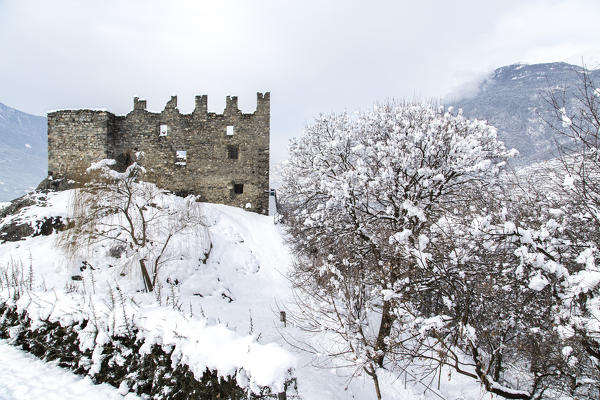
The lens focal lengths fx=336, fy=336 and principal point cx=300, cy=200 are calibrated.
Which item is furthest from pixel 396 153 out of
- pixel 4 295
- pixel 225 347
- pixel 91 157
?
pixel 91 157

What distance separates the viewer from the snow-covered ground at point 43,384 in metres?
6.20

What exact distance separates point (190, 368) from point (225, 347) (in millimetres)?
749

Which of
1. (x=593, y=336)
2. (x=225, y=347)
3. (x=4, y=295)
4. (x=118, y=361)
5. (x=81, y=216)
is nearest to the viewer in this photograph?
(x=593, y=336)

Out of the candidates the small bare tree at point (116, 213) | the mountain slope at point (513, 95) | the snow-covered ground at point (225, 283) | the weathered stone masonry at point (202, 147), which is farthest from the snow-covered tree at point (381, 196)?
the mountain slope at point (513, 95)

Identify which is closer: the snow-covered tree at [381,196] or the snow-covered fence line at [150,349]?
the snow-covered fence line at [150,349]

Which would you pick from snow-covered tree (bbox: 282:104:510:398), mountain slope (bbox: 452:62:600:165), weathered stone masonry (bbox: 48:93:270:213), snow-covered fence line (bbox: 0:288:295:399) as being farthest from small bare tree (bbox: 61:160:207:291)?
mountain slope (bbox: 452:62:600:165)

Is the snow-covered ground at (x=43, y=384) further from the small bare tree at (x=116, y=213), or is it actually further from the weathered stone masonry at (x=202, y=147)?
the weathered stone masonry at (x=202, y=147)

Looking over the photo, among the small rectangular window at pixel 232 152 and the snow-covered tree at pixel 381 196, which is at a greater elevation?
the small rectangular window at pixel 232 152

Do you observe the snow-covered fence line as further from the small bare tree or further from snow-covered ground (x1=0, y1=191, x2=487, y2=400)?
the small bare tree

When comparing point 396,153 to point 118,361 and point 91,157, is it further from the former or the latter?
point 91,157

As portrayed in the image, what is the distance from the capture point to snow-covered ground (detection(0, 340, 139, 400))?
6.20m

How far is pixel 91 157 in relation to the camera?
20188 millimetres

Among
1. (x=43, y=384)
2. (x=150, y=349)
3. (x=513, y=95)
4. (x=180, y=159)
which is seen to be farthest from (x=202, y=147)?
(x=513, y=95)

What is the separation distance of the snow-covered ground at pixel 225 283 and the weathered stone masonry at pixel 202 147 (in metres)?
1.83
